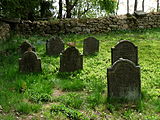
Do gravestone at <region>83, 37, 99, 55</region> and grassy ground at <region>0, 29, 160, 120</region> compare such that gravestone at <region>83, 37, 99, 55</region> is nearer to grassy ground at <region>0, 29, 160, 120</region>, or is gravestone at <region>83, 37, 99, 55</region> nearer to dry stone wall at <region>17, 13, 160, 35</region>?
grassy ground at <region>0, 29, 160, 120</region>

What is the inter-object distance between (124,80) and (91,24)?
37.0 feet

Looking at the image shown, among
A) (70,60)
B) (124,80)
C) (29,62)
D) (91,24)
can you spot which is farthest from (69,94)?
(91,24)

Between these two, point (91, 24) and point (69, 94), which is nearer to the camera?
point (69, 94)

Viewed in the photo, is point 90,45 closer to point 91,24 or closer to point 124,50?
point 124,50

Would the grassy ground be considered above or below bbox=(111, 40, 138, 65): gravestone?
below

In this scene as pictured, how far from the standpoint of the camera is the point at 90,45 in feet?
34.1

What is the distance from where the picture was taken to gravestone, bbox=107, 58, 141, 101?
17.9 feet

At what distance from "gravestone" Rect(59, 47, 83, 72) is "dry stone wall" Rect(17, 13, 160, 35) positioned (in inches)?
328

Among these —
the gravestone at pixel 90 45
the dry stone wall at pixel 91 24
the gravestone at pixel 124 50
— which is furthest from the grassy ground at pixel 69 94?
the dry stone wall at pixel 91 24

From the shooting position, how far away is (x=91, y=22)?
53.9 feet

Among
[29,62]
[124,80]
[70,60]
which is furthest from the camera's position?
[70,60]

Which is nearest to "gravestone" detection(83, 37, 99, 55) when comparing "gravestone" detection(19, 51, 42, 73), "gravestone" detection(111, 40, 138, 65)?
"gravestone" detection(111, 40, 138, 65)

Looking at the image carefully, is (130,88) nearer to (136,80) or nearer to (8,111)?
(136,80)

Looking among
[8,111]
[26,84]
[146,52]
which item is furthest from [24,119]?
[146,52]
